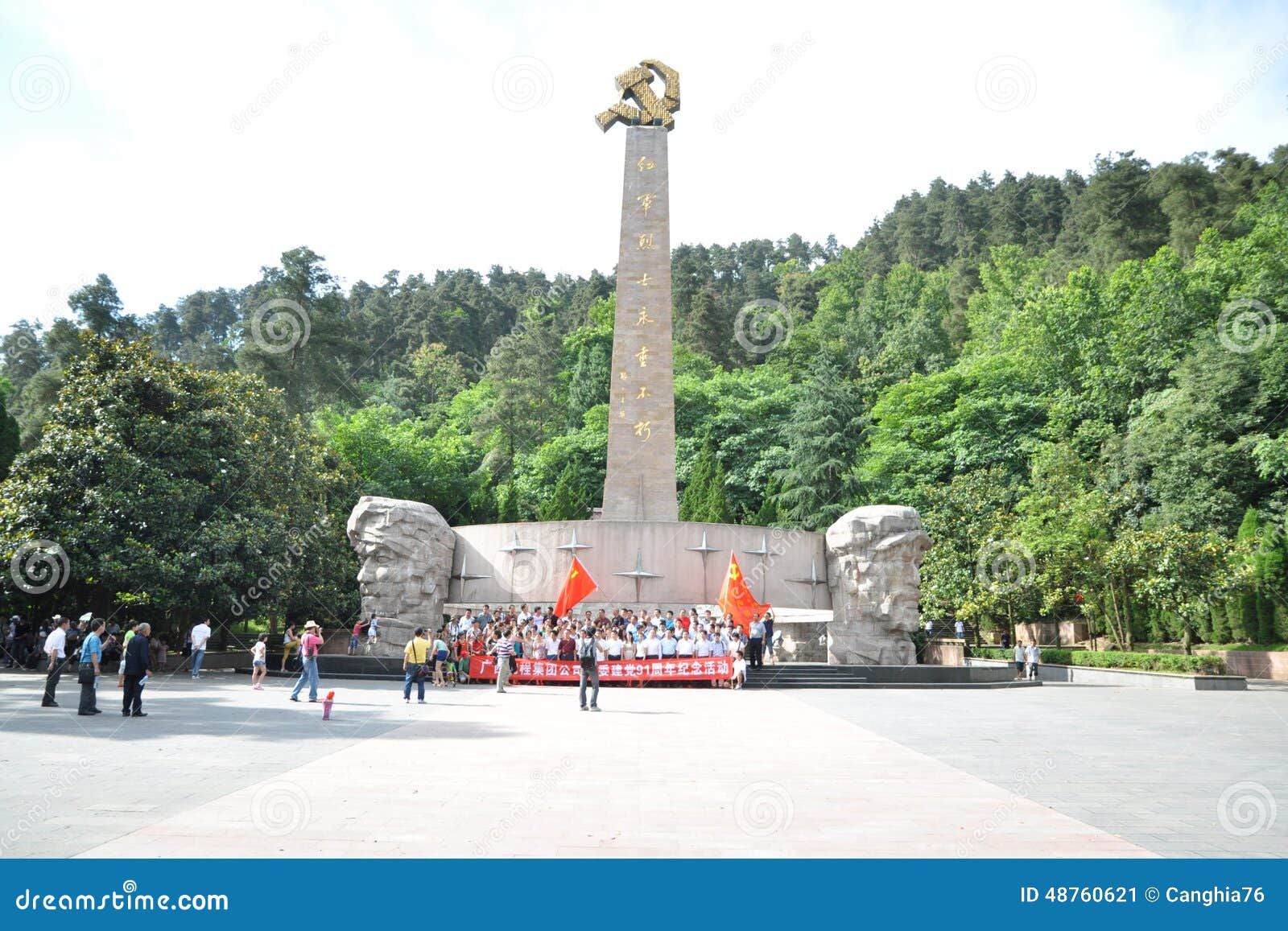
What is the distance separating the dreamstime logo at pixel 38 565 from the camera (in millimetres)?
19047

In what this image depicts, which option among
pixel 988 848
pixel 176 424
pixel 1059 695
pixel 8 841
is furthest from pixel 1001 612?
pixel 8 841

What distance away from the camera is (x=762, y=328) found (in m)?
61.5

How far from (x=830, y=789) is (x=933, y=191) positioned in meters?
87.6

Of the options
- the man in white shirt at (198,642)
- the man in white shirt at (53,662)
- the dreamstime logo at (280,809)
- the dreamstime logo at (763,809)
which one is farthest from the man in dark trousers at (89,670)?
the dreamstime logo at (763,809)

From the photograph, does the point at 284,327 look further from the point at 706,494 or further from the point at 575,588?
the point at 575,588

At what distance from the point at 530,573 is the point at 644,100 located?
1534 cm

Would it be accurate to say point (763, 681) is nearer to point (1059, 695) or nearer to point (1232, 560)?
point (1059, 695)

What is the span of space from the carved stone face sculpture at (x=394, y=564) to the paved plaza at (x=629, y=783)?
8.35 metres

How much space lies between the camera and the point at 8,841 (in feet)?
17.1

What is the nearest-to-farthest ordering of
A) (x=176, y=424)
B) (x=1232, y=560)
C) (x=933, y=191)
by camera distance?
(x=176, y=424) < (x=1232, y=560) < (x=933, y=191)

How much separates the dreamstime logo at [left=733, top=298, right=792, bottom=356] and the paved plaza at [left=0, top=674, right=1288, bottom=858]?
153 ft

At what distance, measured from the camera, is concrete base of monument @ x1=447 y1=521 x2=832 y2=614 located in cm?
2431

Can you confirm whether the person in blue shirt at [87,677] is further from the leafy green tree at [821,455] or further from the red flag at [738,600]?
the leafy green tree at [821,455]

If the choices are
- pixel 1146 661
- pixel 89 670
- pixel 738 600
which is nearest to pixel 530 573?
pixel 738 600
